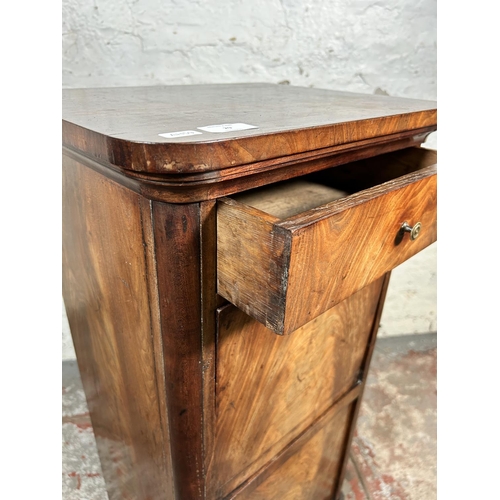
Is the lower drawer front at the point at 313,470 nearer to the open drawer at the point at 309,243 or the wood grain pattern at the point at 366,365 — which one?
the wood grain pattern at the point at 366,365

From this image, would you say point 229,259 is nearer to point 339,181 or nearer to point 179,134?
point 179,134

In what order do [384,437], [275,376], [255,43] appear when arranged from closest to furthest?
[275,376]
[255,43]
[384,437]

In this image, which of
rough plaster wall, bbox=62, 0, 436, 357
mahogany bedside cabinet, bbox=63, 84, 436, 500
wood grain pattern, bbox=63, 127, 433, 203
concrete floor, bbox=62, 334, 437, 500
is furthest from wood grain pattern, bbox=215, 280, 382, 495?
rough plaster wall, bbox=62, 0, 436, 357

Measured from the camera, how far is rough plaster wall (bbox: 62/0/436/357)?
1066 millimetres

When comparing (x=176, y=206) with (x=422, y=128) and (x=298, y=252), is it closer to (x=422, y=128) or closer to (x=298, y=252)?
(x=298, y=252)

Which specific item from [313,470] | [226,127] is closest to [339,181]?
[226,127]

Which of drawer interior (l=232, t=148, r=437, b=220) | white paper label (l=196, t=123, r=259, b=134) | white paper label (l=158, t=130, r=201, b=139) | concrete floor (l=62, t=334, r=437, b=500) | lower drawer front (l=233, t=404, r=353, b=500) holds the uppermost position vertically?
white paper label (l=196, t=123, r=259, b=134)

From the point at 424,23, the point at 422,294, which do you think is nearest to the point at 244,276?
the point at 424,23

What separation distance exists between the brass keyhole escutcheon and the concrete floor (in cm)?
86

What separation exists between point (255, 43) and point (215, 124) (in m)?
0.83

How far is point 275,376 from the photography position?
0.65 meters

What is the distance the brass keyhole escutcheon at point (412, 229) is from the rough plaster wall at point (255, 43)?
0.84 metres

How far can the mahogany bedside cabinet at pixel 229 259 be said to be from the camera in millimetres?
412

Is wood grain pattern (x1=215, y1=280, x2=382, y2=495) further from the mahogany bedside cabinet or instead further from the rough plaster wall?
the rough plaster wall
